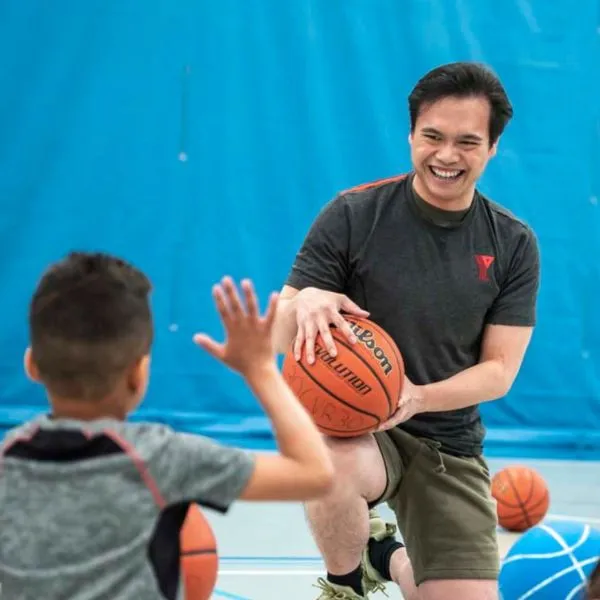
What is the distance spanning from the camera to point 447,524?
3736 millimetres

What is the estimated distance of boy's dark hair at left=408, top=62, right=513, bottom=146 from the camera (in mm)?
3734

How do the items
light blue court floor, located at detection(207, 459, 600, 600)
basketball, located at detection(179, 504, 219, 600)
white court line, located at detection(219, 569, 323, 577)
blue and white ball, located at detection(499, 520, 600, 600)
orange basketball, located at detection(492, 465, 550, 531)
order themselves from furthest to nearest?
orange basketball, located at detection(492, 465, 550, 531)
white court line, located at detection(219, 569, 323, 577)
light blue court floor, located at detection(207, 459, 600, 600)
blue and white ball, located at detection(499, 520, 600, 600)
basketball, located at detection(179, 504, 219, 600)

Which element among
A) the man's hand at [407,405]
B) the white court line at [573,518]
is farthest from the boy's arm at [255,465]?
the white court line at [573,518]

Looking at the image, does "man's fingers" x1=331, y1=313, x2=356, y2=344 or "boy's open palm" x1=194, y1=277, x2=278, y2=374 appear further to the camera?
"man's fingers" x1=331, y1=313, x2=356, y2=344

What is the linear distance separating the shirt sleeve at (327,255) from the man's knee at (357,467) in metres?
0.51

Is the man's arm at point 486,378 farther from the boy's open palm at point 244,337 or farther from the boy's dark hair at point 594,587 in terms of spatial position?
the boy's open palm at point 244,337

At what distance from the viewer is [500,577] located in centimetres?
357

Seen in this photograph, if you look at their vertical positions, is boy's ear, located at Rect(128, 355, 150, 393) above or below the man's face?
below

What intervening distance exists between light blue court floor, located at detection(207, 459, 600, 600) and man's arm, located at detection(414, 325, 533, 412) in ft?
3.18

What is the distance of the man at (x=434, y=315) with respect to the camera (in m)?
3.68

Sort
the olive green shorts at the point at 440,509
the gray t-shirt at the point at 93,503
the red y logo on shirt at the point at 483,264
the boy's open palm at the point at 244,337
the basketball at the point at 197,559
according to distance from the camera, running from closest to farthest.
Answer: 1. the gray t-shirt at the point at 93,503
2. the boy's open palm at the point at 244,337
3. the basketball at the point at 197,559
4. the olive green shorts at the point at 440,509
5. the red y logo on shirt at the point at 483,264

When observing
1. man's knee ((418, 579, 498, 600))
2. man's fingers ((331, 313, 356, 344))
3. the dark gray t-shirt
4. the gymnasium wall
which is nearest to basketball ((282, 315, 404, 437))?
man's fingers ((331, 313, 356, 344))

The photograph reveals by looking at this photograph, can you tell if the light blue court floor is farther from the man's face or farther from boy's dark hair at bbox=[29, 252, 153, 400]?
boy's dark hair at bbox=[29, 252, 153, 400]

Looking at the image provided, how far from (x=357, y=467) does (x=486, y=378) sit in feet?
1.63
